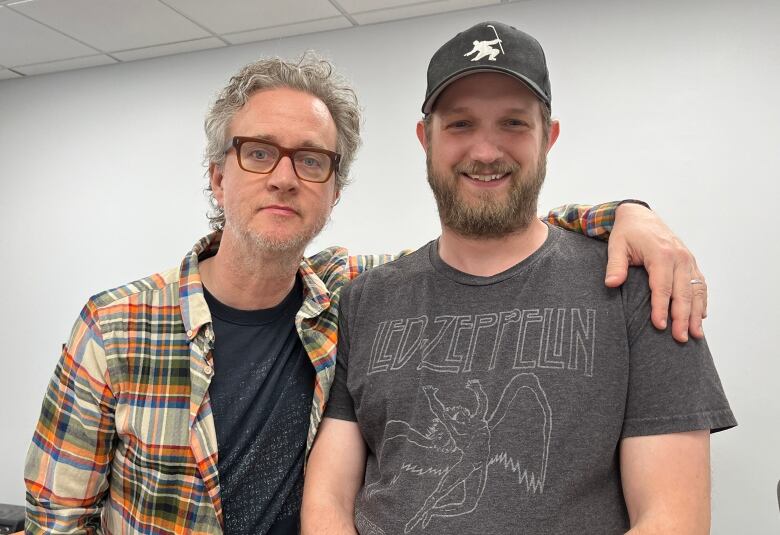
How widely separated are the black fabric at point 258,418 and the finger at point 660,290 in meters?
0.76

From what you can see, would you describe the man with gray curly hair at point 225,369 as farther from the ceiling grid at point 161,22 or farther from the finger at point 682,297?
the ceiling grid at point 161,22

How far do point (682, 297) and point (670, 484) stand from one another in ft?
1.03

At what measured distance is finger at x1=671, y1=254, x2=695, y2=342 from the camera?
1.08 m

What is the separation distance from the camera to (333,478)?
4.24ft

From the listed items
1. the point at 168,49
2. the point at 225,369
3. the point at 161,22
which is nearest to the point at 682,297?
the point at 225,369

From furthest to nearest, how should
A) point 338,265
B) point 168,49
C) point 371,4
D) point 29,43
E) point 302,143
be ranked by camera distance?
1. point 168,49
2. point 29,43
3. point 371,4
4. point 338,265
5. point 302,143

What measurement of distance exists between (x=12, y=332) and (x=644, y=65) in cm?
435

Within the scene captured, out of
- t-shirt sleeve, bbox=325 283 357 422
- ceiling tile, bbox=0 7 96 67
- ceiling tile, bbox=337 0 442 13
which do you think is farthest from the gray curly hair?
ceiling tile, bbox=0 7 96 67

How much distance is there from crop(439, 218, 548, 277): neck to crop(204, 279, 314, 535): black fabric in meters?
0.45

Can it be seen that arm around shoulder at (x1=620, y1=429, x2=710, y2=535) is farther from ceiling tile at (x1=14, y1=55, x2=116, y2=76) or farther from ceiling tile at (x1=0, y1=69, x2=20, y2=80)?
ceiling tile at (x1=0, y1=69, x2=20, y2=80)

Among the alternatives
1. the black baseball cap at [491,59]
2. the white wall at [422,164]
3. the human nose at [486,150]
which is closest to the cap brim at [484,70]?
the black baseball cap at [491,59]

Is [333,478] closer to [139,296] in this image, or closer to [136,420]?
[136,420]

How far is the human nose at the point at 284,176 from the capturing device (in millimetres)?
1425

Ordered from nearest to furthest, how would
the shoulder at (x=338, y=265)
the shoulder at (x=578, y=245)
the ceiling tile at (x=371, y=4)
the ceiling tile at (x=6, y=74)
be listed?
the shoulder at (x=578, y=245), the shoulder at (x=338, y=265), the ceiling tile at (x=371, y=4), the ceiling tile at (x=6, y=74)
